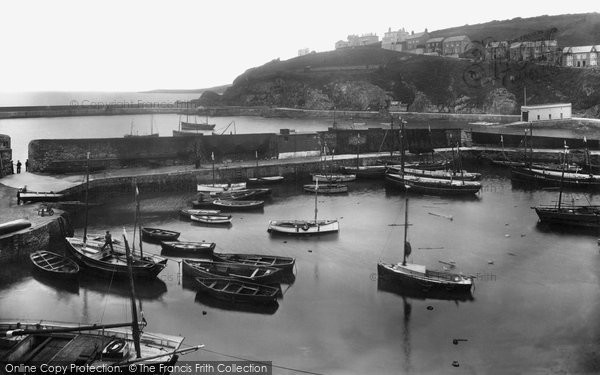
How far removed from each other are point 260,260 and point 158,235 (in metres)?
8.25

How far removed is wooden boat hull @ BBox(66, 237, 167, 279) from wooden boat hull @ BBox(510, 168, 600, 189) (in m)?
33.5

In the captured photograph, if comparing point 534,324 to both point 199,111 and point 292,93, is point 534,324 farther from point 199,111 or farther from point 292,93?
point 199,111

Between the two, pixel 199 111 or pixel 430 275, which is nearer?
pixel 430 275

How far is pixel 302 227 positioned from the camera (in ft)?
105

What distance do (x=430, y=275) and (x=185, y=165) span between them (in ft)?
106

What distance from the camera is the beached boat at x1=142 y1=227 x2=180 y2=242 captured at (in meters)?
30.6

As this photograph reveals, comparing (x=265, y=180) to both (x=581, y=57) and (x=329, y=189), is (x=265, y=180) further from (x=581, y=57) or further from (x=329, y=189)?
(x=581, y=57)

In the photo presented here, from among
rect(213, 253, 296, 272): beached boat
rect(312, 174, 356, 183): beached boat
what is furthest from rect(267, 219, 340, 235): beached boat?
rect(312, 174, 356, 183): beached boat

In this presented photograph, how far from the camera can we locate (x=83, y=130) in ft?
333

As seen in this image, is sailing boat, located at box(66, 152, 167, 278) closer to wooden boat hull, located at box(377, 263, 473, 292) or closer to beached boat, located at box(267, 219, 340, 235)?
beached boat, located at box(267, 219, 340, 235)

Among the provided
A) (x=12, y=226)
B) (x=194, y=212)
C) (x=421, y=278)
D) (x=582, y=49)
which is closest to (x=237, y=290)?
(x=421, y=278)

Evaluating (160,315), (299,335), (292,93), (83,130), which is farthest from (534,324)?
(292,93)

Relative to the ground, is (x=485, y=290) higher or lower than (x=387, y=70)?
lower

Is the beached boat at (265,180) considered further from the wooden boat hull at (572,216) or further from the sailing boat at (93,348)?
the sailing boat at (93,348)
